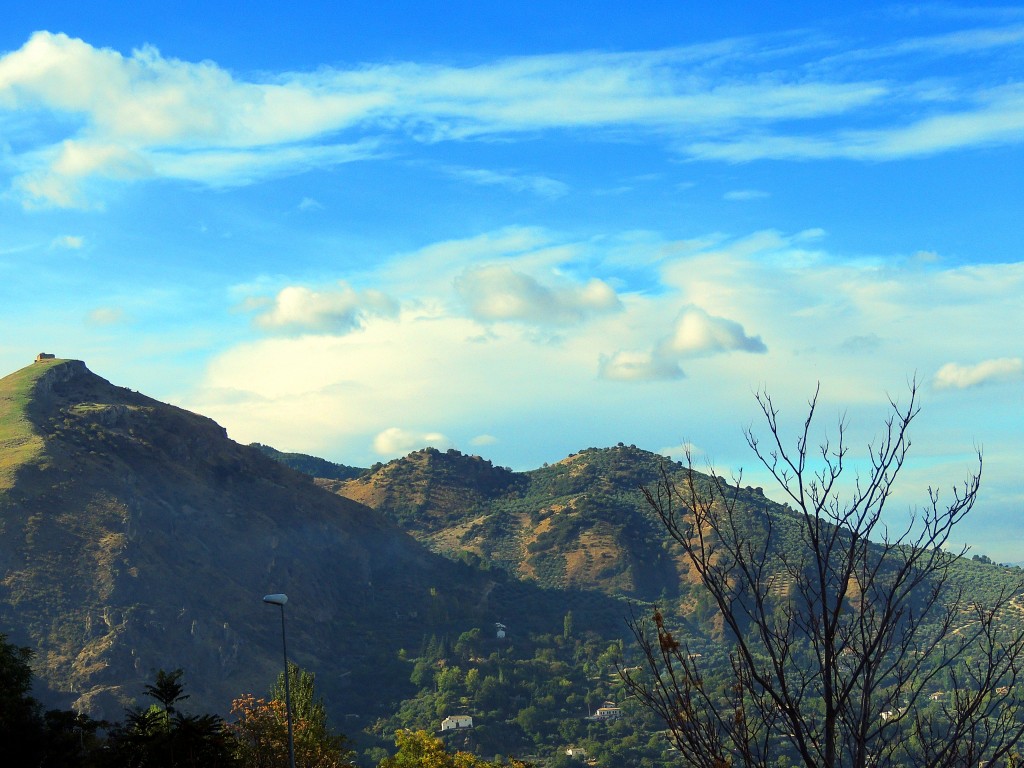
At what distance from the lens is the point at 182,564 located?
118 m

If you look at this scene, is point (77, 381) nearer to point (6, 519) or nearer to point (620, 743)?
point (6, 519)

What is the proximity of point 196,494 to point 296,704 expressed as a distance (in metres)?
88.2

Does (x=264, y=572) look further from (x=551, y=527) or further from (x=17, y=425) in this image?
(x=551, y=527)

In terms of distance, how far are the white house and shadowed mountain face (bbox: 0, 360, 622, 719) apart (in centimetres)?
1183

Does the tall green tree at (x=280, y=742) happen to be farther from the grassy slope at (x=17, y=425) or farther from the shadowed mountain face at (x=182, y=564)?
the grassy slope at (x=17, y=425)

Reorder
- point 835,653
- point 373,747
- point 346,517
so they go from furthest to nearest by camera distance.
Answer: point 346,517, point 373,747, point 835,653

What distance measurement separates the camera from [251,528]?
13488 cm

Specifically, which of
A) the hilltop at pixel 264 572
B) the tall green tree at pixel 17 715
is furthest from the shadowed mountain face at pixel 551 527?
the tall green tree at pixel 17 715

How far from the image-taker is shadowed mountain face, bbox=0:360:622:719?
101062 mm

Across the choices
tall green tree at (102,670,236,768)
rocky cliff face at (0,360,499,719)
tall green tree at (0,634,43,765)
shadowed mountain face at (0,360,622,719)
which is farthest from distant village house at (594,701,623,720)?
tall green tree at (102,670,236,768)

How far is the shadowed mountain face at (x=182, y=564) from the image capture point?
332 feet

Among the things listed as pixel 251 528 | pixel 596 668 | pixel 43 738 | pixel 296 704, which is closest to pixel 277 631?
pixel 251 528

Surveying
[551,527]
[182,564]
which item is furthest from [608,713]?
[551,527]

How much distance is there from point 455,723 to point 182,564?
34.1 m
